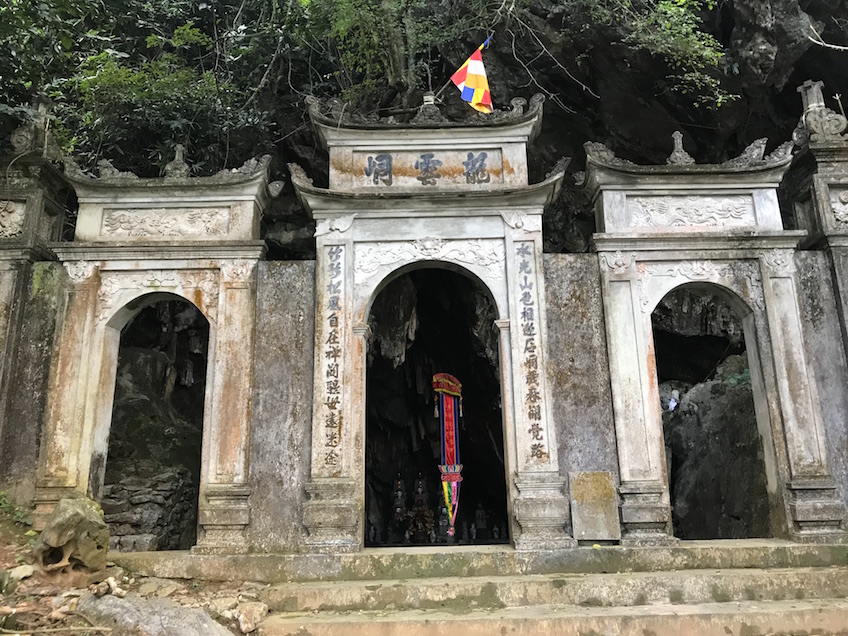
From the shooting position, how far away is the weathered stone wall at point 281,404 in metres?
6.34

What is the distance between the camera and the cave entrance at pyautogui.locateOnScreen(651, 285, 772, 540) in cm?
795

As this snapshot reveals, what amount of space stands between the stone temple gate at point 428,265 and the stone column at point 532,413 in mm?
23

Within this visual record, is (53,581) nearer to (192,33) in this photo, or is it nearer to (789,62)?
(192,33)

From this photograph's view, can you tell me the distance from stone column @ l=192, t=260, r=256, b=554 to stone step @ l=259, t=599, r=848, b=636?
125 centimetres

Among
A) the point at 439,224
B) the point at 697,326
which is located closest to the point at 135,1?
the point at 439,224

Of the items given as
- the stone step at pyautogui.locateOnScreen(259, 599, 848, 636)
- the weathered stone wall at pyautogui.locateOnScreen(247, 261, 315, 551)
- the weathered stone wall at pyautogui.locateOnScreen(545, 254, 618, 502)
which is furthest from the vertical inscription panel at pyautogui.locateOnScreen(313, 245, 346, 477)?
the weathered stone wall at pyautogui.locateOnScreen(545, 254, 618, 502)

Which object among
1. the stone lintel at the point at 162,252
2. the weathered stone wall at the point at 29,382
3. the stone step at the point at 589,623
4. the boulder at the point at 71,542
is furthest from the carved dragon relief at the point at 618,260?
the weathered stone wall at the point at 29,382

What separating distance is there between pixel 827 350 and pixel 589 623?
4126 mm

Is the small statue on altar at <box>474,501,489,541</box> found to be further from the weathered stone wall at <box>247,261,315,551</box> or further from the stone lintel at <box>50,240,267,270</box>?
the stone lintel at <box>50,240,267,270</box>

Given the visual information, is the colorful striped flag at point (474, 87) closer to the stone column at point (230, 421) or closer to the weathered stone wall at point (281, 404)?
the weathered stone wall at point (281, 404)

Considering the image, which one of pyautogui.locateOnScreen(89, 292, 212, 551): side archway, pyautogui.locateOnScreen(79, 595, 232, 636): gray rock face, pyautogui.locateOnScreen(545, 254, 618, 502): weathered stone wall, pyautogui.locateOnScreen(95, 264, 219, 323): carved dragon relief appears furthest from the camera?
pyautogui.locateOnScreen(89, 292, 212, 551): side archway

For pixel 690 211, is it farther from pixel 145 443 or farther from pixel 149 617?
pixel 145 443

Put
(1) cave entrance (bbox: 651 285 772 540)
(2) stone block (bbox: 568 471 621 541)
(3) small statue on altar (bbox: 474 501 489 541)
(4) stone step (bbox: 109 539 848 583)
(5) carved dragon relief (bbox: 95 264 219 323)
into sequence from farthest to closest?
(3) small statue on altar (bbox: 474 501 489 541)
(1) cave entrance (bbox: 651 285 772 540)
(5) carved dragon relief (bbox: 95 264 219 323)
(2) stone block (bbox: 568 471 621 541)
(4) stone step (bbox: 109 539 848 583)

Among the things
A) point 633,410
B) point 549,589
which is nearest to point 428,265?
point 633,410
